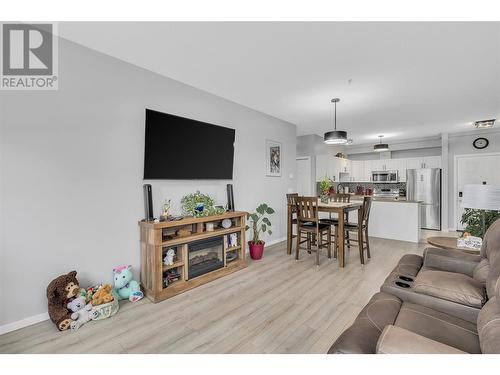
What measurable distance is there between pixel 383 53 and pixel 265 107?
205 centimetres

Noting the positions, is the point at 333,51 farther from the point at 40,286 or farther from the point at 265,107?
the point at 40,286

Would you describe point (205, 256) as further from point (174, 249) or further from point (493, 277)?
point (493, 277)

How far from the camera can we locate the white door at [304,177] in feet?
20.5

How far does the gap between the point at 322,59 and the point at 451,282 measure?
7.42 ft

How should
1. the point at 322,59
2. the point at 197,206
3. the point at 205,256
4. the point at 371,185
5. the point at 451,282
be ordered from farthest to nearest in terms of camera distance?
1. the point at 371,185
2. the point at 205,256
3. the point at 197,206
4. the point at 322,59
5. the point at 451,282

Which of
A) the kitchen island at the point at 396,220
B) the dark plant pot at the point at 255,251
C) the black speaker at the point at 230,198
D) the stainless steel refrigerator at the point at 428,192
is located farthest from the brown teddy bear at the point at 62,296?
the stainless steel refrigerator at the point at 428,192

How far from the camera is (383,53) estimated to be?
239 cm

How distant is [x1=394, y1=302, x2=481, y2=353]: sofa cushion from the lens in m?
1.13

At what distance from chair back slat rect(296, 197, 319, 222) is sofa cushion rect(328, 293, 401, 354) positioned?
6.64 feet

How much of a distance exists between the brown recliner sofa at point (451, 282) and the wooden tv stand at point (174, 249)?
1984mm

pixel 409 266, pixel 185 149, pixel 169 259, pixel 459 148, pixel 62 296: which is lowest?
pixel 62 296

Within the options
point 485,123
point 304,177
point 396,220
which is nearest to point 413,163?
point 485,123

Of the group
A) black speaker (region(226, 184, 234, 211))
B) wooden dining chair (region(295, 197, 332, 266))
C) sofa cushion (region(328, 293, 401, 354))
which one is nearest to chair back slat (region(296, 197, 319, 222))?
wooden dining chair (region(295, 197, 332, 266))

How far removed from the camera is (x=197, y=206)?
2.98 m
